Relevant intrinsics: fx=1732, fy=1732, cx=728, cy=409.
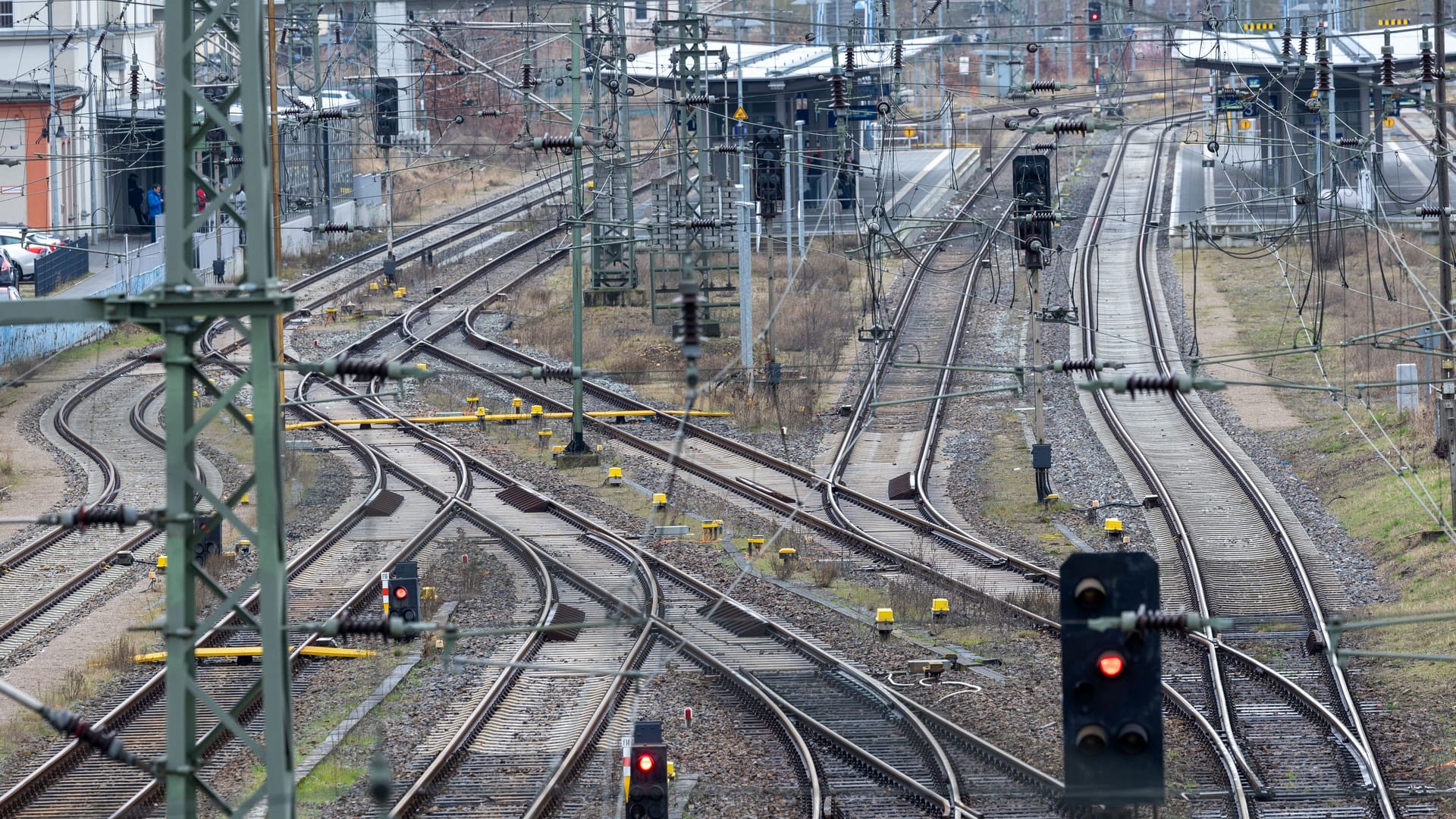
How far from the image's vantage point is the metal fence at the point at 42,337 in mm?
29359

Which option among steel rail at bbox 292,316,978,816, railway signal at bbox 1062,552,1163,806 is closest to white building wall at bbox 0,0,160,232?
steel rail at bbox 292,316,978,816

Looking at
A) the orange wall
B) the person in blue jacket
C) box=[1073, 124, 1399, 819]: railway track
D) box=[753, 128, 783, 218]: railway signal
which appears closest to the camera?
box=[1073, 124, 1399, 819]: railway track

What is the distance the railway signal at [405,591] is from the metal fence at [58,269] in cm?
2039

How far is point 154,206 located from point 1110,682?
4020 centimetres

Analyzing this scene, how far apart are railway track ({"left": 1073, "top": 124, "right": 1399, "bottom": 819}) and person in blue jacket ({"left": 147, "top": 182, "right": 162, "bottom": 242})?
2240cm

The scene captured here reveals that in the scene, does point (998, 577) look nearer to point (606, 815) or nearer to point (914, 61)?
point (606, 815)

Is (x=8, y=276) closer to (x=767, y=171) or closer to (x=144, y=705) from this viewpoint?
(x=767, y=171)

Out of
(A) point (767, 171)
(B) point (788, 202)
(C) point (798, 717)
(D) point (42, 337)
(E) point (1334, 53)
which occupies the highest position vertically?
(E) point (1334, 53)

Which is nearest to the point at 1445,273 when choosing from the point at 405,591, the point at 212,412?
the point at 405,591

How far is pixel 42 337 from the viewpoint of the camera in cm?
3062

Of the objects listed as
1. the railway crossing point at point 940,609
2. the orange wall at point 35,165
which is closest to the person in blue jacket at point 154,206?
the orange wall at point 35,165

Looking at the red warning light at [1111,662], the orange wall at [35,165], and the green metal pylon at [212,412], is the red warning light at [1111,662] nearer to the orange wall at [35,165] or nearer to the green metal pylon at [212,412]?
the green metal pylon at [212,412]

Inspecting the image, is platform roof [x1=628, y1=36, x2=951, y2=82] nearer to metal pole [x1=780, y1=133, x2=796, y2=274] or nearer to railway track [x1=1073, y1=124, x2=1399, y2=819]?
metal pole [x1=780, y1=133, x2=796, y2=274]

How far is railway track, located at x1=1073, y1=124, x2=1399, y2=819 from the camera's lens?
12.2 m
